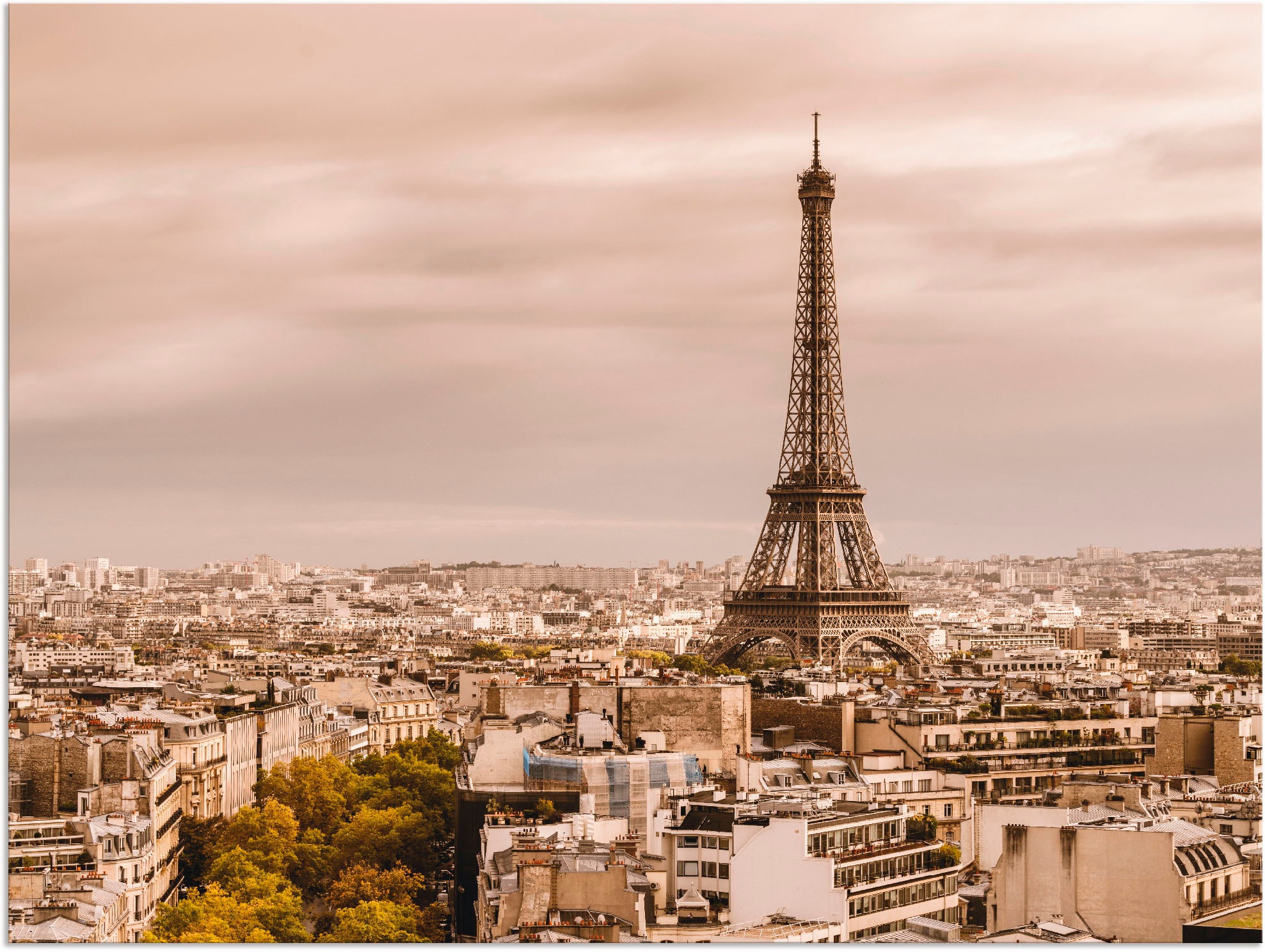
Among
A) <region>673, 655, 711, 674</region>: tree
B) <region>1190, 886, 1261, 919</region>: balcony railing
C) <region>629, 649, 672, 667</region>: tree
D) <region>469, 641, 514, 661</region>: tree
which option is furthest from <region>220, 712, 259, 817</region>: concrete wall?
<region>469, 641, 514, 661</region>: tree

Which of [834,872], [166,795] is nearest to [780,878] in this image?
[834,872]

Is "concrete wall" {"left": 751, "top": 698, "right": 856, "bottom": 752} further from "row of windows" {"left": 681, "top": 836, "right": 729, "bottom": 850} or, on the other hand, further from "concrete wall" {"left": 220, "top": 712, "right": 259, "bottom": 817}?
"row of windows" {"left": 681, "top": 836, "right": 729, "bottom": 850}

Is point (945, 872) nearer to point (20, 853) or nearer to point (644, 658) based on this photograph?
point (20, 853)

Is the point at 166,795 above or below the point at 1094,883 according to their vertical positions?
below

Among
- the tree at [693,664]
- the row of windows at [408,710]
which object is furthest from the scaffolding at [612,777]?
the row of windows at [408,710]

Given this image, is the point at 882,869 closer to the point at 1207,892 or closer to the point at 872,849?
the point at 872,849

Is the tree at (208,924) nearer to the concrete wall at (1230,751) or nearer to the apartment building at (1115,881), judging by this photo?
the apartment building at (1115,881)

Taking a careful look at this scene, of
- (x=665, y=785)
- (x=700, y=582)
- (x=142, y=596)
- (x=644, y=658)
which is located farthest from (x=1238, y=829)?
(x=700, y=582)
